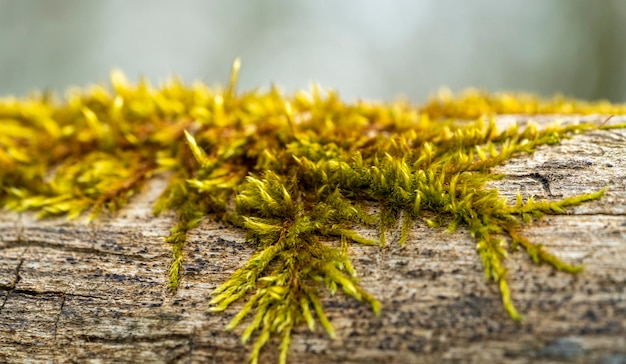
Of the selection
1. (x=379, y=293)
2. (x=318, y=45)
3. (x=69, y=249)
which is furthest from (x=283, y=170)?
(x=318, y=45)

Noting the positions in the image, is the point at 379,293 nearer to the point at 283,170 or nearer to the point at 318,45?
the point at 283,170

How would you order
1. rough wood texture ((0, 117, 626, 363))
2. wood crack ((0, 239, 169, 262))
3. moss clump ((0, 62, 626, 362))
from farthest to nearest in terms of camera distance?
wood crack ((0, 239, 169, 262))
moss clump ((0, 62, 626, 362))
rough wood texture ((0, 117, 626, 363))

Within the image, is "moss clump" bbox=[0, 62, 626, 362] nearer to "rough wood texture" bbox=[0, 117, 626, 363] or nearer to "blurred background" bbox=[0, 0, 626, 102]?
"rough wood texture" bbox=[0, 117, 626, 363]

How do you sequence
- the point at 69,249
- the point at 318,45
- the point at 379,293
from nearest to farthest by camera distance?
the point at 379,293, the point at 69,249, the point at 318,45

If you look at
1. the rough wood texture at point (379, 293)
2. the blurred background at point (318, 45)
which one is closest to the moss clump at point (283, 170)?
the rough wood texture at point (379, 293)

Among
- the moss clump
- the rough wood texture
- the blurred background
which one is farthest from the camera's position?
the blurred background

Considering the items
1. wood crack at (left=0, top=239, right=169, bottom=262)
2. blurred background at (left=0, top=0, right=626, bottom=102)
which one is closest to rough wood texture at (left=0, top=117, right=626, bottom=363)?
wood crack at (left=0, top=239, right=169, bottom=262)

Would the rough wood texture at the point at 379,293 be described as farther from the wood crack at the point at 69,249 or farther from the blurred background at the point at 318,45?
the blurred background at the point at 318,45
